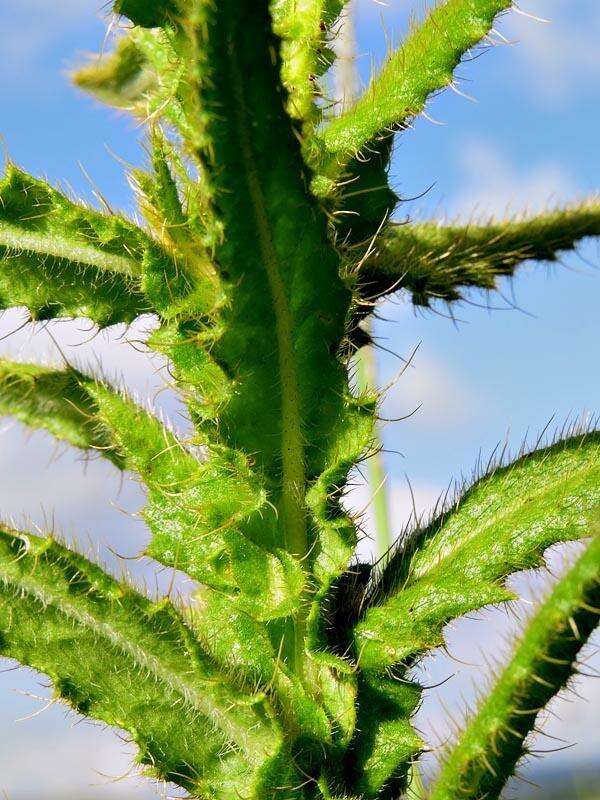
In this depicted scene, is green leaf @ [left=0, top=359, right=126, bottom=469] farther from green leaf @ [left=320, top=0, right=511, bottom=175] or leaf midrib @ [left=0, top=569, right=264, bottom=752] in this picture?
green leaf @ [left=320, top=0, right=511, bottom=175]

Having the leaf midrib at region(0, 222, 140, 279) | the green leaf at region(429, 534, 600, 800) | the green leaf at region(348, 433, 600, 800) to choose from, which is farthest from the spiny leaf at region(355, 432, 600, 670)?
the leaf midrib at region(0, 222, 140, 279)

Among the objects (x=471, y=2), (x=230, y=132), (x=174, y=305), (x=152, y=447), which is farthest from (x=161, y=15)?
(x=152, y=447)

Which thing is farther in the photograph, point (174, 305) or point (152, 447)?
point (152, 447)

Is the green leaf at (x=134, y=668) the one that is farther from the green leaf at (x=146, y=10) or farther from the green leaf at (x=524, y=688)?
the green leaf at (x=146, y=10)

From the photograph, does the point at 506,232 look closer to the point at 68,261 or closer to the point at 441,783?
the point at 68,261

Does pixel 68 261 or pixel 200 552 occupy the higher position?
pixel 68 261

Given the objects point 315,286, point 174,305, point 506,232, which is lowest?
point 174,305

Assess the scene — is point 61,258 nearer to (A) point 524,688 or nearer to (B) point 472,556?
(B) point 472,556
